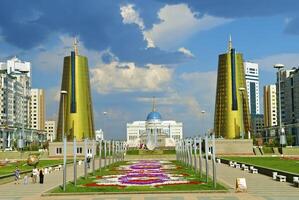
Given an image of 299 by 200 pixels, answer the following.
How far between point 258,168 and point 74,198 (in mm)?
22067

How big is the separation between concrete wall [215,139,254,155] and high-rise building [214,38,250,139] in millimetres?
26379

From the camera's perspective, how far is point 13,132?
168 metres

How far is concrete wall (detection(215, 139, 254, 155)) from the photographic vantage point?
98.2 meters

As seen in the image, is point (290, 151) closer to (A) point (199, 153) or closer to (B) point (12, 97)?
(A) point (199, 153)

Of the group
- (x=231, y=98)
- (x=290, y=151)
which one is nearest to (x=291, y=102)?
(x=231, y=98)

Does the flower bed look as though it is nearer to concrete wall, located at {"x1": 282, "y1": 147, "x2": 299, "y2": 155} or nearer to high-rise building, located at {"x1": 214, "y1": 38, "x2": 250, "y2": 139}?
concrete wall, located at {"x1": 282, "y1": 147, "x2": 299, "y2": 155}

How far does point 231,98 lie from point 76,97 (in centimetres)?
3716

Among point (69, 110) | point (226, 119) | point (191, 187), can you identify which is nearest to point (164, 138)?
point (226, 119)

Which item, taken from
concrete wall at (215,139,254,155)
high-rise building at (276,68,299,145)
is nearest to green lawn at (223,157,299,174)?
concrete wall at (215,139,254,155)

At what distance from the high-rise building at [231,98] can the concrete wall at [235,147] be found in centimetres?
2638

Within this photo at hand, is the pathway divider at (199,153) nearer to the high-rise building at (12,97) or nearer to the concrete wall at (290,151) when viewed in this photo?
the concrete wall at (290,151)

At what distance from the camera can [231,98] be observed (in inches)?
5069

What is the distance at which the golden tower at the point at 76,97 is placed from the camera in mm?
120125

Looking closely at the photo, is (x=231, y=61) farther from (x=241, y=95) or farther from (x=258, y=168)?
(x=258, y=168)
